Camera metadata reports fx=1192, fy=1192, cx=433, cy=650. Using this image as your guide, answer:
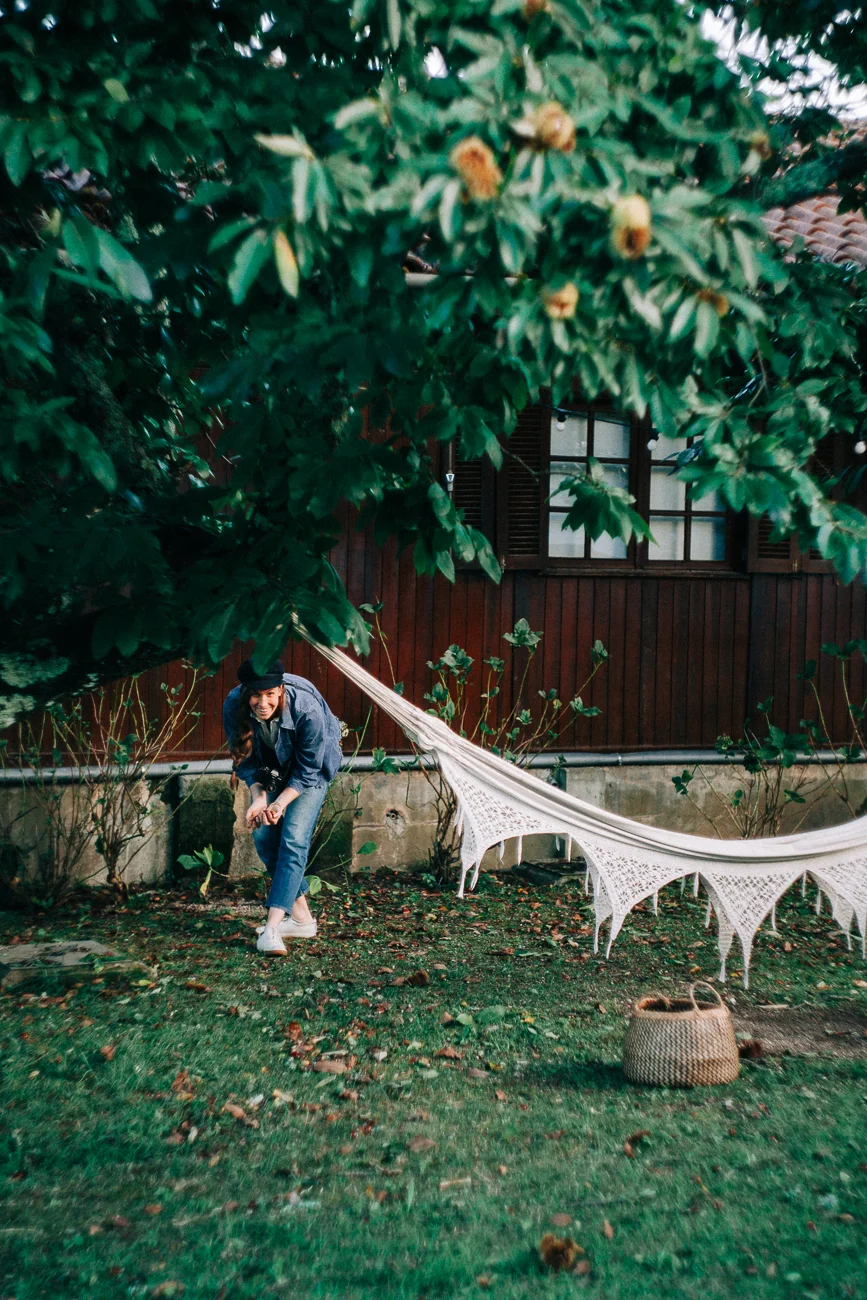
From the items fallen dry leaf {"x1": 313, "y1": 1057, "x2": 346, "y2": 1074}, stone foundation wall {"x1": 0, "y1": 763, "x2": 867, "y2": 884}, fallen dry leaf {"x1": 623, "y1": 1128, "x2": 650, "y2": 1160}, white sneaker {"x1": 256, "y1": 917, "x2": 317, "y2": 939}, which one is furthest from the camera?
stone foundation wall {"x1": 0, "y1": 763, "x2": 867, "y2": 884}

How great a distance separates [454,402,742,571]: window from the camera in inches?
299

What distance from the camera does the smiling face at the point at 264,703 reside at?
5.22m

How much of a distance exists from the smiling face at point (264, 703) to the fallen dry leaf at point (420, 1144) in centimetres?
223

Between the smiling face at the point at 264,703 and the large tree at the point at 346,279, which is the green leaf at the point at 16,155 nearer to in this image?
the large tree at the point at 346,279

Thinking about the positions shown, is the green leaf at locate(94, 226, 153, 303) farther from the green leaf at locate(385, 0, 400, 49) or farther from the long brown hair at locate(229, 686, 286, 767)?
the long brown hair at locate(229, 686, 286, 767)

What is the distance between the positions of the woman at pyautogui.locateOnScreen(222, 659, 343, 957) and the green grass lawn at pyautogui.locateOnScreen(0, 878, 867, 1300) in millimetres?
346

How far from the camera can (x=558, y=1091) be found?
3865mm

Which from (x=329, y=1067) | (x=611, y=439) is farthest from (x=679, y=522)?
(x=329, y=1067)

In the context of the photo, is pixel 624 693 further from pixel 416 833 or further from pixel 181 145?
pixel 181 145

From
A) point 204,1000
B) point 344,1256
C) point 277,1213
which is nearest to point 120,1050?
point 204,1000

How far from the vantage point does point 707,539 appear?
8078 millimetres

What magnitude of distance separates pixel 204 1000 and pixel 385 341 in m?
3.38

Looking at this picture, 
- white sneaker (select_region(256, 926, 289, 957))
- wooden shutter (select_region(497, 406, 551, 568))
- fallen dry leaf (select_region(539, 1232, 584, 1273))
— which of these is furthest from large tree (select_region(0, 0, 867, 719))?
wooden shutter (select_region(497, 406, 551, 568))

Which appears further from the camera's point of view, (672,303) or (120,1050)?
(120,1050)
